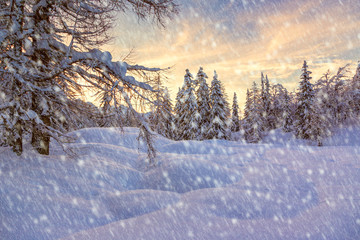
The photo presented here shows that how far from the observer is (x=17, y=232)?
2.77m

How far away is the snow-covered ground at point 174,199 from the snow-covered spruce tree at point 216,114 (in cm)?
2237

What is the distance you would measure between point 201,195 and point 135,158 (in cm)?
376

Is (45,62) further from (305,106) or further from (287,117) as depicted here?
(287,117)

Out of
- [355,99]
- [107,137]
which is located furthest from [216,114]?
[107,137]

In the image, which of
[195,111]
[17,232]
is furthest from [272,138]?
[17,232]

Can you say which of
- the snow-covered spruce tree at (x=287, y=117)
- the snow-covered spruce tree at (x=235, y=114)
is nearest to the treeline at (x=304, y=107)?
the snow-covered spruce tree at (x=287, y=117)

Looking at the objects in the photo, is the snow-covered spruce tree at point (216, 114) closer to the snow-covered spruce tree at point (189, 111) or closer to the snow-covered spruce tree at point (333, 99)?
the snow-covered spruce tree at point (189, 111)

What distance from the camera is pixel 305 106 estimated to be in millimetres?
29672

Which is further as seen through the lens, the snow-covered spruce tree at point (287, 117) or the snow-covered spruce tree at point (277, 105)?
the snow-covered spruce tree at point (277, 105)

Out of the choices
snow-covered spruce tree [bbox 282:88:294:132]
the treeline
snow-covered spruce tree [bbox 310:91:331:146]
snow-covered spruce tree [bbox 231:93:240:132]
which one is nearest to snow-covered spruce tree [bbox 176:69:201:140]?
the treeline

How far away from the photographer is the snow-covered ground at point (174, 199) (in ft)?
8.65

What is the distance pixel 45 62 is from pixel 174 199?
4782 mm

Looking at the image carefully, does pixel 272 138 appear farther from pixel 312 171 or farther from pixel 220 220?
pixel 220 220

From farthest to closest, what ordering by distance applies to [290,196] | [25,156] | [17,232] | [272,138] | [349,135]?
1. [272,138]
2. [349,135]
3. [25,156]
4. [290,196]
5. [17,232]
